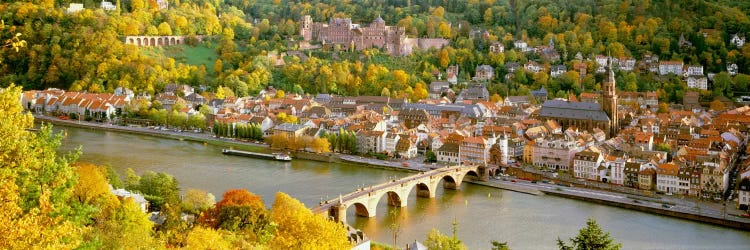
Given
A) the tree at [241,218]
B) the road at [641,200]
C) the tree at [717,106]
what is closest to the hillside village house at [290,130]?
the road at [641,200]

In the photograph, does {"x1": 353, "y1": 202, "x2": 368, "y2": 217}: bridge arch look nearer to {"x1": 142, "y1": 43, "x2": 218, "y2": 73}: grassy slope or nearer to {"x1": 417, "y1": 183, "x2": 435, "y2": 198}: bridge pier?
{"x1": 417, "y1": 183, "x2": 435, "y2": 198}: bridge pier

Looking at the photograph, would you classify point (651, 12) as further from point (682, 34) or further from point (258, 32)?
point (258, 32)

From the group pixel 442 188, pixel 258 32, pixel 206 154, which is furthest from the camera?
pixel 258 32

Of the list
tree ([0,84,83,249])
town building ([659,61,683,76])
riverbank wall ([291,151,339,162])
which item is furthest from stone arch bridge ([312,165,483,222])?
town building ([659,61,683,76])

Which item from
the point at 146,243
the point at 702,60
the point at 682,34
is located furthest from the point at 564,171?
the point at 682,34

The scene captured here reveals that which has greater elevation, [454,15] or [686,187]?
[454,15]

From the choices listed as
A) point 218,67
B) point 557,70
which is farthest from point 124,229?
point 557,70
